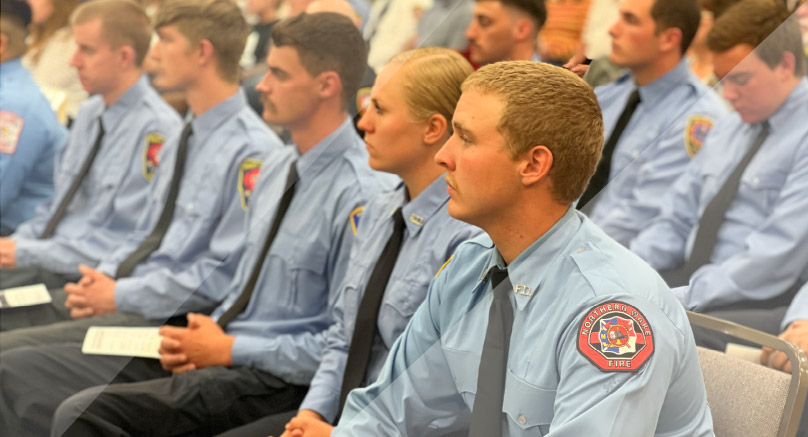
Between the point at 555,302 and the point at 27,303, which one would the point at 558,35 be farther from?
the point at 27,303

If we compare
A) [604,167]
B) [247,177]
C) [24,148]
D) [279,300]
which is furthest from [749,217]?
[24,148]

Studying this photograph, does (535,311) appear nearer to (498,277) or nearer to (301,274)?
(498,277)

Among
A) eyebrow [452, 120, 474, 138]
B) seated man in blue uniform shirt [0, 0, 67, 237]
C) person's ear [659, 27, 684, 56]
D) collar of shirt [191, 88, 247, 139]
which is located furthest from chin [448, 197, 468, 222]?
seated man in blue uniform shirt [0, 0, 67, 237]

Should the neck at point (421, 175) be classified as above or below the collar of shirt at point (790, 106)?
below

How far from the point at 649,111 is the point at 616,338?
118 cm

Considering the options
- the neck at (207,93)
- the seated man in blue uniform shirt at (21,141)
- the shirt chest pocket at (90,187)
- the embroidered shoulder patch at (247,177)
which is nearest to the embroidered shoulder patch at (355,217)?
the embroidered shoulder patch at (247,177)

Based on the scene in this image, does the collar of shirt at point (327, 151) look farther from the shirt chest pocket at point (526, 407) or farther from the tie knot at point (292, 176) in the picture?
the shirt chest pocket at point (526, 407)

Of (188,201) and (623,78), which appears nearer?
(623,78)

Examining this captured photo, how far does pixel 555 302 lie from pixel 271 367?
103 centimetres

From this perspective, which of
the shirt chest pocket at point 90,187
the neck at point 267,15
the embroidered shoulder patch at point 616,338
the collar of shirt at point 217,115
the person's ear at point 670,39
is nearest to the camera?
the embroidered shoulder patch at point 616,338

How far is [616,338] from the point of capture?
1166 mm

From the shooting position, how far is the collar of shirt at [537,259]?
1.30 meters

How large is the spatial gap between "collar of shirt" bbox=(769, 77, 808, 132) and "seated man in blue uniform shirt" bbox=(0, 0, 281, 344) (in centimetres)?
118

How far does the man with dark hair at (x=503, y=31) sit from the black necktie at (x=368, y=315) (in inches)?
16.0
